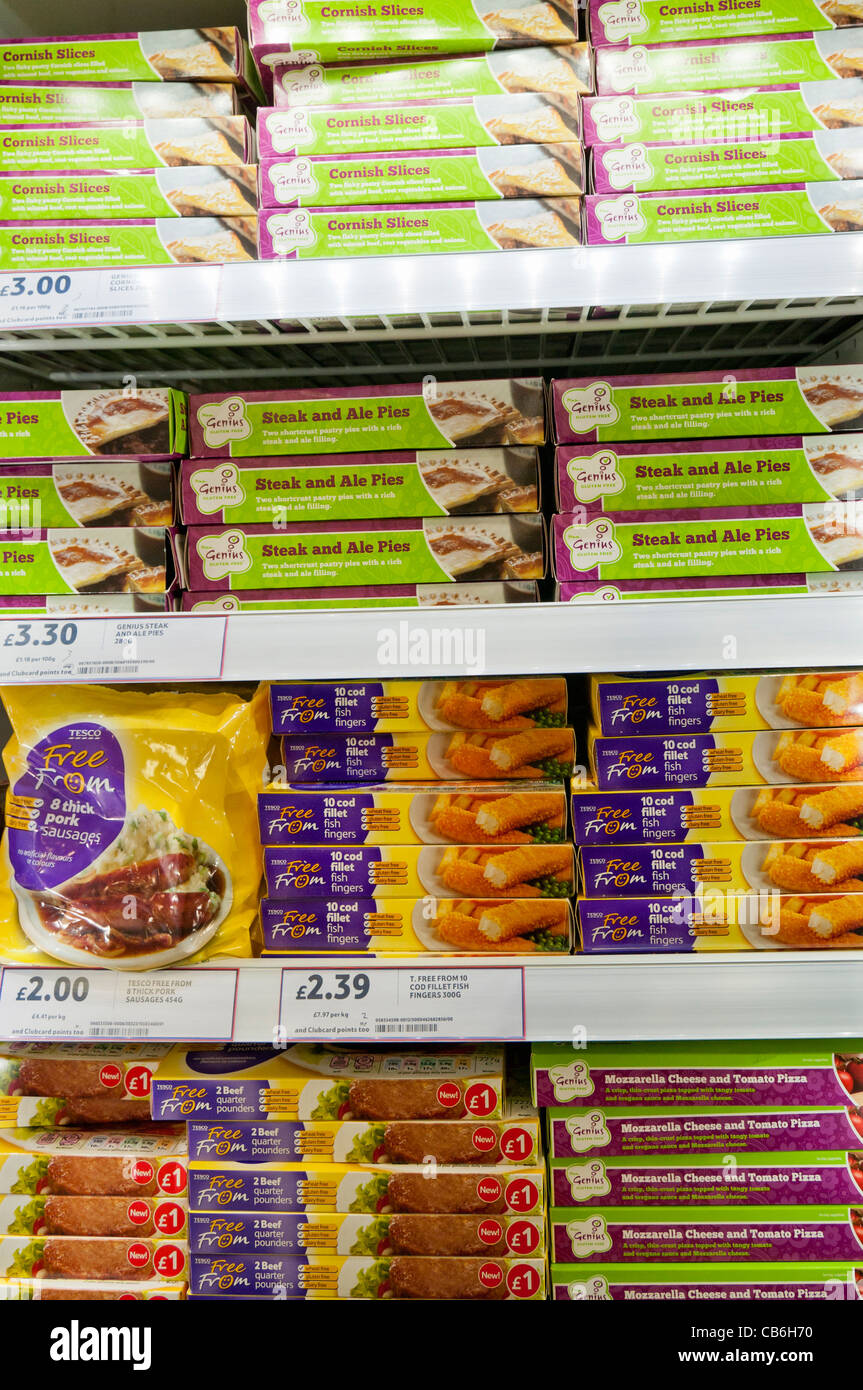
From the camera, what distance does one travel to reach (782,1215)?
98cm

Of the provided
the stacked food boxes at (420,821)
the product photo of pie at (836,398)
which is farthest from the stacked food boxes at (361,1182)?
the product photo of pie at (836,398)

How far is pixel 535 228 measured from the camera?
0.94 meters

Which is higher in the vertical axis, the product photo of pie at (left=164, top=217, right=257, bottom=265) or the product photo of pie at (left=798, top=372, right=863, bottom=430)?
the product photo of pie at (left=164, top=217, right=257, bottom=265)

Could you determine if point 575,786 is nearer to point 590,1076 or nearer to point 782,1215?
point 590,1076

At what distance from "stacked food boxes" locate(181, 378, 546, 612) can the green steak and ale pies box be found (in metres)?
0.16

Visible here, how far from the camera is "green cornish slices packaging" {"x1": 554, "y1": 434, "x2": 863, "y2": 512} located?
0.99 metres

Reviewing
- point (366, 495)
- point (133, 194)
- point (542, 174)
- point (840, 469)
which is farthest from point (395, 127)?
point (840, 469)

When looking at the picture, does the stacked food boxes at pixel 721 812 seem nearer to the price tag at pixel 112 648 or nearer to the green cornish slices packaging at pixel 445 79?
the price tag at pixel 112 648

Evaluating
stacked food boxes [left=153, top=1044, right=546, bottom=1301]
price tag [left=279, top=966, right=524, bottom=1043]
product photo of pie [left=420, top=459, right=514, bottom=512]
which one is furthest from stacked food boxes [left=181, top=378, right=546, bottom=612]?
stacked food boxes [left=153, top=1044, right=546, bottom=1301]

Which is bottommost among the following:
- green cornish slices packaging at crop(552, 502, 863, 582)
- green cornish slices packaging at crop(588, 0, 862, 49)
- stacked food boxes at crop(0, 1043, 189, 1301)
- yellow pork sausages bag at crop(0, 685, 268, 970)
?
stacked food boxes at crop(0, 1043, 189, 1301)

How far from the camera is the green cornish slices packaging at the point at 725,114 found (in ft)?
3.02

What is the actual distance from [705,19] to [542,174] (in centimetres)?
27

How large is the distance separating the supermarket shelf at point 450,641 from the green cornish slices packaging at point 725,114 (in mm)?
527

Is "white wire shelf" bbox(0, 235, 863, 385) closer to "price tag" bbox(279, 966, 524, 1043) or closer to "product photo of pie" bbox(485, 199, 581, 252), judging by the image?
"product photo of pie" bbox(485, 199, 581, 252)
